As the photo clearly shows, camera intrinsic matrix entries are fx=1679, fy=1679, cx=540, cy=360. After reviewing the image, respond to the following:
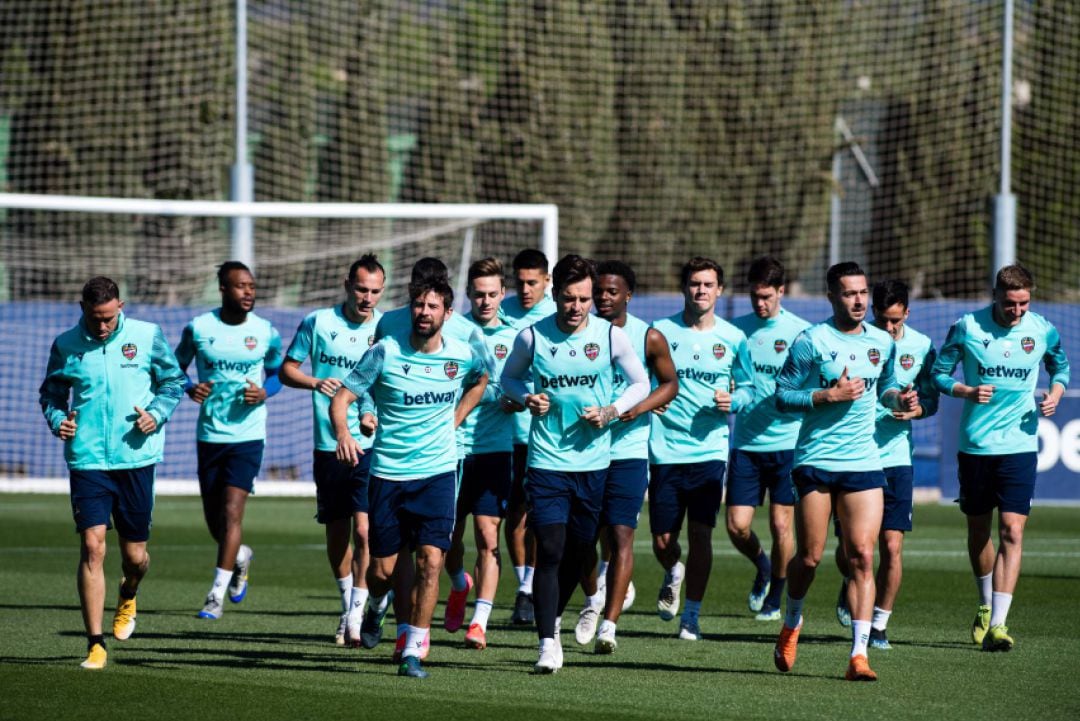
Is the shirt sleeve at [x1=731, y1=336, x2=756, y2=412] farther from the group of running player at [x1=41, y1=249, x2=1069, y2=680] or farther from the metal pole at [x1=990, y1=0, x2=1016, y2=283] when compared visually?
the metal pole at [x1=990, y1=0, x2=1016, y2=283]

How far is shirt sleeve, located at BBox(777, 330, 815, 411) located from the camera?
9.24 m

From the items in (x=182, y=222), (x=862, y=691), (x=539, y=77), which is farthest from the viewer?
(x=539, y=77)

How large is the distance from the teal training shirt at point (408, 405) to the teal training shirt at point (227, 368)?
2.93m

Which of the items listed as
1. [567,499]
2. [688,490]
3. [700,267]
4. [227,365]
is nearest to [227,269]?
[227,365]

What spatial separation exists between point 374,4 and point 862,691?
906 inches

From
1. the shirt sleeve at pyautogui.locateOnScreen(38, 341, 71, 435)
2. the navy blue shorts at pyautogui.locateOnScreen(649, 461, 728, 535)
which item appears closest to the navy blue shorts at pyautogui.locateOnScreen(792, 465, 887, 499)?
the navy blue shorts at pyautogui.locateOnScreen(649, 461, 728, 535)

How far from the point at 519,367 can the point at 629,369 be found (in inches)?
24.5

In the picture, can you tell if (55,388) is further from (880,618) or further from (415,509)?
(880,618)

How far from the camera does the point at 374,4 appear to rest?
29.8 m

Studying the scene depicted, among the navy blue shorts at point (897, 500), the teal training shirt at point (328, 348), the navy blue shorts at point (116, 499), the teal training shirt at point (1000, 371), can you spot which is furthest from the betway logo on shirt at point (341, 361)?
the teal training shirt at point (1000, 371)

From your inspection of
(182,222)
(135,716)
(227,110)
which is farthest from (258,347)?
(227,110)

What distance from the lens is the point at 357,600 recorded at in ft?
34.2

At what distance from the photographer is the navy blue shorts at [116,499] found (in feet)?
31.5

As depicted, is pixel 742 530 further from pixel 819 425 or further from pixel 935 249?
pixel 935 249
